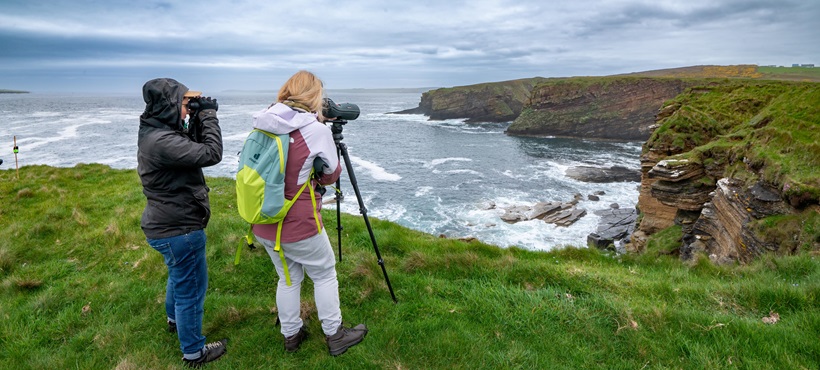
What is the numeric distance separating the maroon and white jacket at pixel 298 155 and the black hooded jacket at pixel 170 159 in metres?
0.60

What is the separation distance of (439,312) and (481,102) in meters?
108

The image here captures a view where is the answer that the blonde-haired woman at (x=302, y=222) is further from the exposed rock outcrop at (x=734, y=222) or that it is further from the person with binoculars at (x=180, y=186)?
the exposed rock outcrop at (x=734, y=222)

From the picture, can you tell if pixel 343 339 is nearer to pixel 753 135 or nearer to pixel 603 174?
pixel 753 135

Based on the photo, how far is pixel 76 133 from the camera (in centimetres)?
5959

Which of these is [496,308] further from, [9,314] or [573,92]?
[573,92]

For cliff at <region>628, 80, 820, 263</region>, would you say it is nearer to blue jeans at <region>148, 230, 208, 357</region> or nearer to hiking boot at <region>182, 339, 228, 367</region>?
hiking boot at <region>182, 339, 228, 367</region>

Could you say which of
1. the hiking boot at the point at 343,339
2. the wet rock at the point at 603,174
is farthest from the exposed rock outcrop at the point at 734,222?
the wet rock at the point at 603,174

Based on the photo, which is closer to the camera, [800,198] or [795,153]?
[800,198]

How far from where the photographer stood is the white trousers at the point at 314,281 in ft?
10.9

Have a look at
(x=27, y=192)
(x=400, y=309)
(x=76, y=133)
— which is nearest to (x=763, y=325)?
(x=400, y=309)

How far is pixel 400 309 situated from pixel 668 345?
2.53 m

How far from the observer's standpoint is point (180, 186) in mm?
3287

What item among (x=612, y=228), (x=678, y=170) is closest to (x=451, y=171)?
(x=612, y=228)

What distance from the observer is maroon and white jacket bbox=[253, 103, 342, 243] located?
9.76 ft
